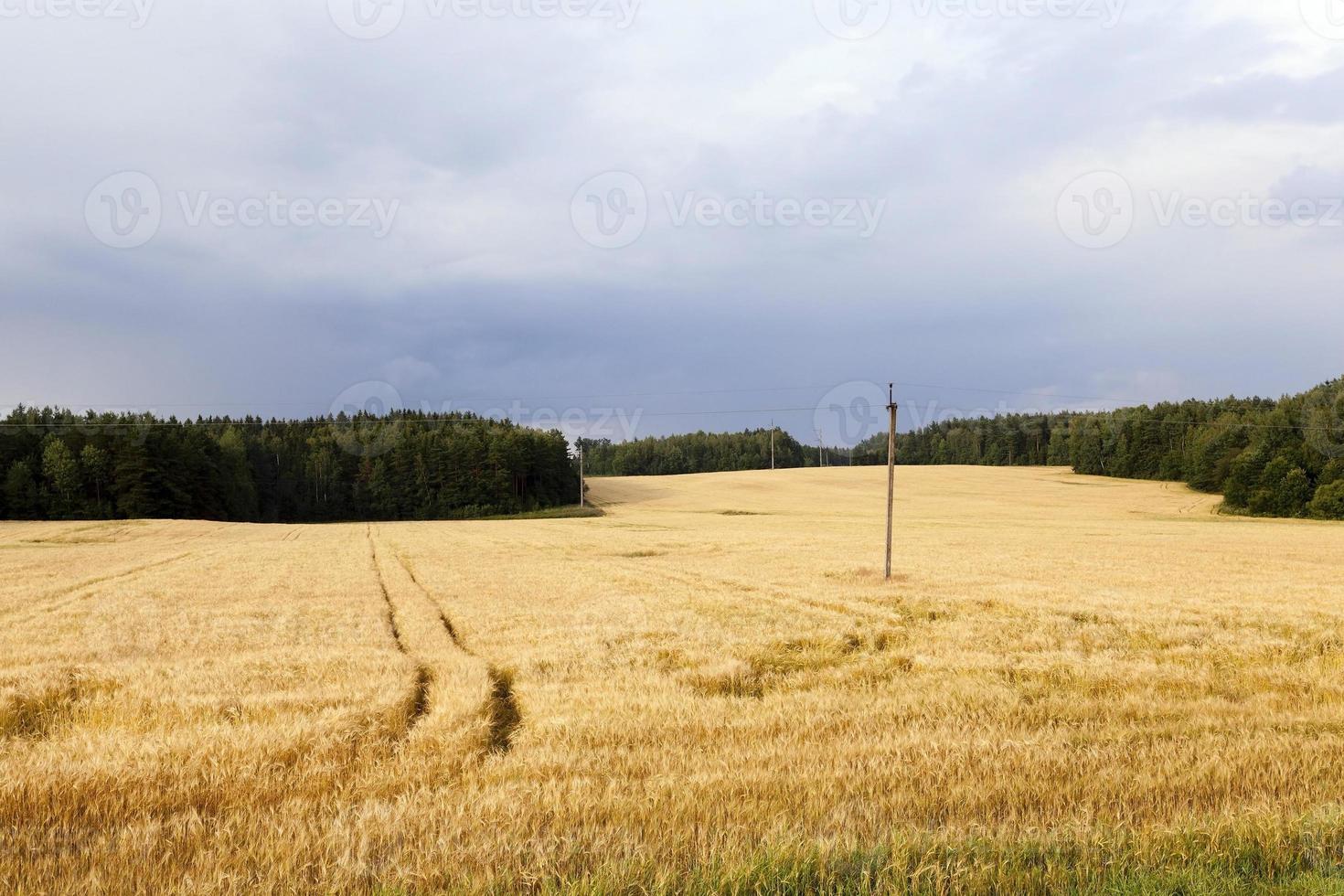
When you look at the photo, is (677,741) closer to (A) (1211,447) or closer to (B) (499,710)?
(B) (499,710)

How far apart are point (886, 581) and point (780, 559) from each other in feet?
30.6

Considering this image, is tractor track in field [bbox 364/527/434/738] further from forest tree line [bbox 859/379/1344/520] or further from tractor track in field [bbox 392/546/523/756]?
forest tree line [bbox 859/379/1344/520]

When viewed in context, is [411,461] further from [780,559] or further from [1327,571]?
[1327,571]

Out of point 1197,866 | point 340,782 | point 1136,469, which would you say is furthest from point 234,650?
point 1136,469

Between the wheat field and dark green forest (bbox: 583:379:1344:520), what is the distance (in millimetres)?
80653

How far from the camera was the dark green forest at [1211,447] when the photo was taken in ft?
289

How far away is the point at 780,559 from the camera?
1337 inches

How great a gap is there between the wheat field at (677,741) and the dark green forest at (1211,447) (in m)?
80.7

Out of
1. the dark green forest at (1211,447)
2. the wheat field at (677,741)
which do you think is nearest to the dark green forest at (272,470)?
the wheat field at (677,741)

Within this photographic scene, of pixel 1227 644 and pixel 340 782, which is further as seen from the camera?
pixel 1227 644

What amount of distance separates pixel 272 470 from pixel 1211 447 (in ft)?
430

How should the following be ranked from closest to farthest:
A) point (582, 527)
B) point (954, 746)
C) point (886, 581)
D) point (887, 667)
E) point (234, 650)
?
1. point (954, 746)
2. point (887, 667)
3. point (234, 650)
4. point (886, 581)
5. point (582, 527)

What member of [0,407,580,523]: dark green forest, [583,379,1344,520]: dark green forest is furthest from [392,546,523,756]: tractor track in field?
[583,379,1344,520]: dark green forest

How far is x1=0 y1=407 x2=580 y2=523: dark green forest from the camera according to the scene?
86562 mm
